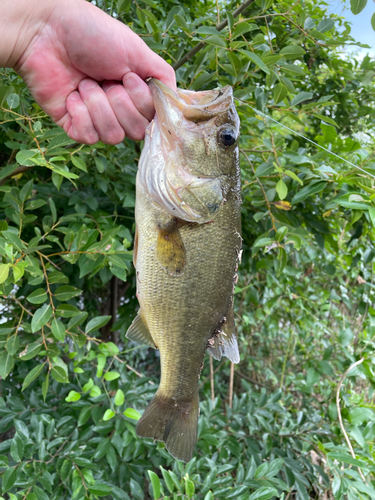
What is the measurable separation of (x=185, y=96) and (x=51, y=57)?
0.48m

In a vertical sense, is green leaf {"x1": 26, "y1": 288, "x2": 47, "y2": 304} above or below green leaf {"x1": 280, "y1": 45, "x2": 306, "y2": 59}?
below

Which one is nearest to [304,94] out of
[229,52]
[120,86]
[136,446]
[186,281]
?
[229,52]

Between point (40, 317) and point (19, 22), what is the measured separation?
939mm

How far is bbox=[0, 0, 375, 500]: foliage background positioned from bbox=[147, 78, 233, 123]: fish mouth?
242 millimetres

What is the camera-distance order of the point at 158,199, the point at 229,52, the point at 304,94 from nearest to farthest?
the point at 158,199 → the point at 229,52 → the point at 304,94

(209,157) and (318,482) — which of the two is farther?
(318,482)

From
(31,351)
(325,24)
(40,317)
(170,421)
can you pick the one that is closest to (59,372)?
(31,351)

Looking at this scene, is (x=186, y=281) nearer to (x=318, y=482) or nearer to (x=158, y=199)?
(x=158, y=199)

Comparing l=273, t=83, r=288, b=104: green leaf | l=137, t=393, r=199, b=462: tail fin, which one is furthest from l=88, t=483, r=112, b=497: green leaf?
l=273, t=83, r=288, b=104: green leaf

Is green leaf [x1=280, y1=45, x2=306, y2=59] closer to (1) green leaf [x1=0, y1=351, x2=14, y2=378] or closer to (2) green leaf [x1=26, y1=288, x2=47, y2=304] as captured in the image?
(2) green leaf [x1=26, y1=288, x2=47, y2=304]

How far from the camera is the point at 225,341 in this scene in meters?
1.16

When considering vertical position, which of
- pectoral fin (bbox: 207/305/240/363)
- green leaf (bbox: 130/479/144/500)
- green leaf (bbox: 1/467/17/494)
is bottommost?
green leaf (bbox: 130/479/144/500)

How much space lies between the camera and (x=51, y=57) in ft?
3.86

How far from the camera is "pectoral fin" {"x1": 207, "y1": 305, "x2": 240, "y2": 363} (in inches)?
45.2
